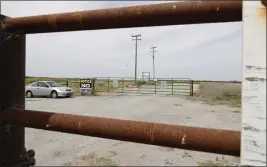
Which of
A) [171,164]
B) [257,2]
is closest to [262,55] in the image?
[257,2]

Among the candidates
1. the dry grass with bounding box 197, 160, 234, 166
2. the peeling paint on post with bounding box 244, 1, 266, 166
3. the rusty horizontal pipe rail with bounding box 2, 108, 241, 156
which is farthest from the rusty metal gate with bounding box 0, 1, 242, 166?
the dry grass with bounding box 197, 160, 234, 166

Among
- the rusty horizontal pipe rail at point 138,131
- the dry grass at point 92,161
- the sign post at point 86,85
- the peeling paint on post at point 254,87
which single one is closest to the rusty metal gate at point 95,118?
the rusty horizontal pipe rail at point 138,131

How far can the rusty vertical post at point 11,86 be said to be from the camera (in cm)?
155

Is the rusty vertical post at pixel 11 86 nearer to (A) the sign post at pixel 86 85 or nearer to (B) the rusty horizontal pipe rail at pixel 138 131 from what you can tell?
(B) the rusty horizontal pipe rail at pixel 138 131

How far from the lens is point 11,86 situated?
1.59 meters

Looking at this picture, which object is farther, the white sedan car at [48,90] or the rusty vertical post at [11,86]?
the white sedan car at [48,90]

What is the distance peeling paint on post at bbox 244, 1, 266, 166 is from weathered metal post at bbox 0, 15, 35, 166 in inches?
46.1

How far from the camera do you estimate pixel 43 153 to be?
607cm

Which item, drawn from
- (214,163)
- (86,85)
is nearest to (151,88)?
(86,85)

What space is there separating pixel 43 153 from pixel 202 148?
18.1 ft

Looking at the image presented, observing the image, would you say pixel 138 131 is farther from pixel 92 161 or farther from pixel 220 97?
pixel 220 97

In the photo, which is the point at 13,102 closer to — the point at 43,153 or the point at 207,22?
the point at 207,22

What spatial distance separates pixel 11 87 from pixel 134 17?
78 centimetres

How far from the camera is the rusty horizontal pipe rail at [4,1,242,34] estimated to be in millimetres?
1090
